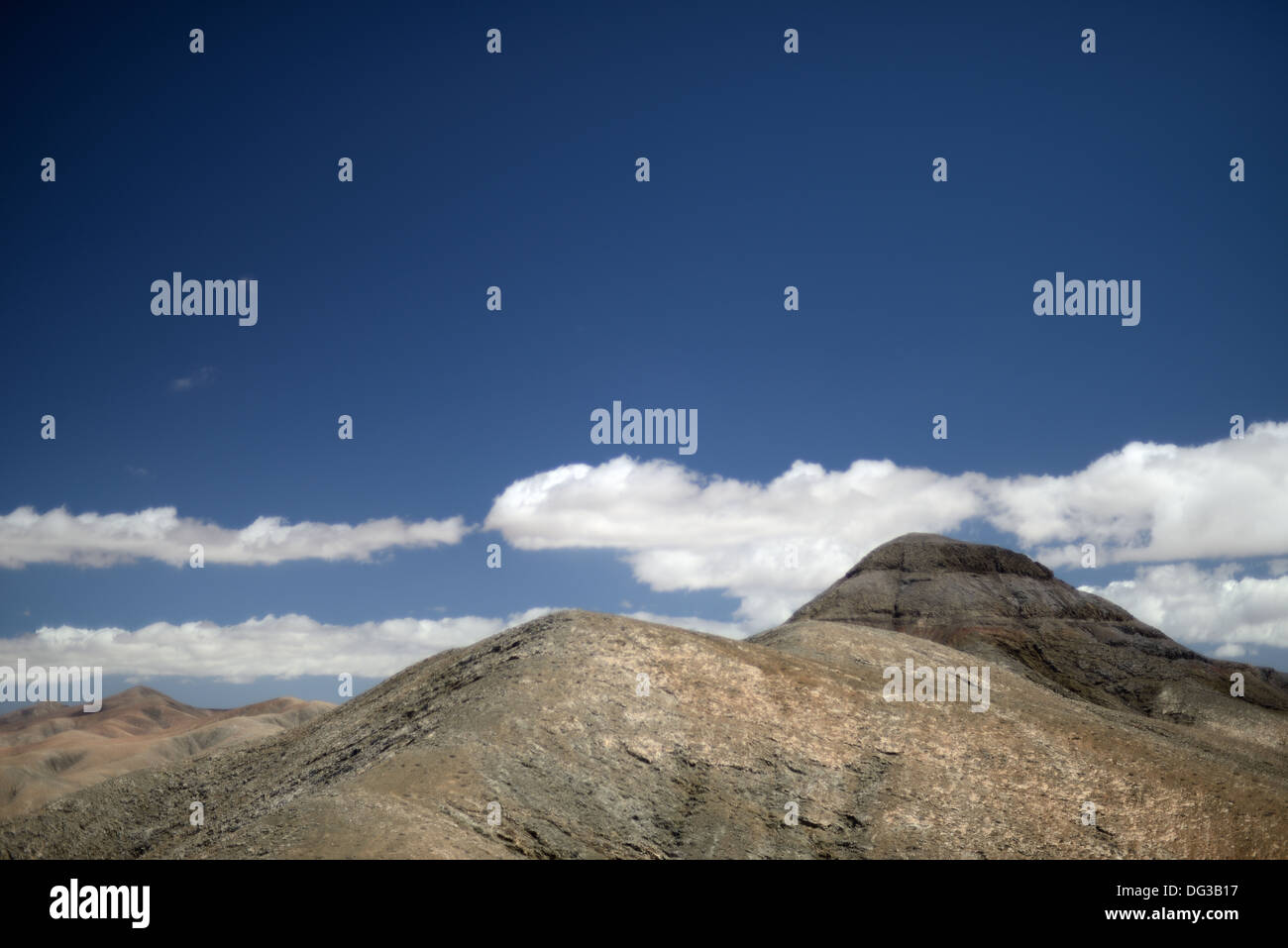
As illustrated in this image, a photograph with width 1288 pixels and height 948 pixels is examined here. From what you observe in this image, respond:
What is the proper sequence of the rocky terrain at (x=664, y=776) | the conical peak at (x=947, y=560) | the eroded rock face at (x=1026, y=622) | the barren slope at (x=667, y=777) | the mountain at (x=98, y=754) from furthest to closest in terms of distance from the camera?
the mountain at (x=98, y=754), the conical peak at (x=947, y=560), the eroded rock face at (x=1026, y=622), the barren slope at (x=667, y=777), the rocky terrain at (x=664, y=776)

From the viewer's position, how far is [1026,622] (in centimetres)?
9231

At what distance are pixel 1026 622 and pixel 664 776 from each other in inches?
2750

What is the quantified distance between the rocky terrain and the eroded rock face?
3934 centimetres

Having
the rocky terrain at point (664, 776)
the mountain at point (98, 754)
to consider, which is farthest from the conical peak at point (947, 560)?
the mountain at point (98, 754)

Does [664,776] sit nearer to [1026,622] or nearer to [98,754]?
[1026,622]

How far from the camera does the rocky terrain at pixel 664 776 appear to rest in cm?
2816

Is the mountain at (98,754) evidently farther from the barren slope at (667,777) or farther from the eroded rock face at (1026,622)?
the barren slope at (667,777)

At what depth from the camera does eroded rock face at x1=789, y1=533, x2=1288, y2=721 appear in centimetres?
8294

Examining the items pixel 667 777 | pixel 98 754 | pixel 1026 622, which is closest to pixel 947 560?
pixel 1026 622

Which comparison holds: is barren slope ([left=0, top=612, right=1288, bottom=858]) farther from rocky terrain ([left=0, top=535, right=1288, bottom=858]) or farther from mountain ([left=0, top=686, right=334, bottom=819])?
mountain ([left=0, top=686, right=334, bottom=819])

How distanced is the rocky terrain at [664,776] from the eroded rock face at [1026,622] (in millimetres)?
39339

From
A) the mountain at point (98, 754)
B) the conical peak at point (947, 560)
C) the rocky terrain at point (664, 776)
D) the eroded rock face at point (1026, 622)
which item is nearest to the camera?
the rocky terrain at point (664, 776)

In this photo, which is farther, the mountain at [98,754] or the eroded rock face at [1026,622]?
the mountain at [98,754]

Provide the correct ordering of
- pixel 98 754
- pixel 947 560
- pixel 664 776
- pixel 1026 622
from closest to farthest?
pixel 664 776
pixel 1026 622
pixel 947 560
pixel 98 754
